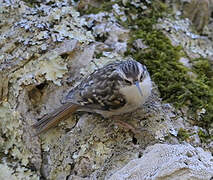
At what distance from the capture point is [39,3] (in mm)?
3525

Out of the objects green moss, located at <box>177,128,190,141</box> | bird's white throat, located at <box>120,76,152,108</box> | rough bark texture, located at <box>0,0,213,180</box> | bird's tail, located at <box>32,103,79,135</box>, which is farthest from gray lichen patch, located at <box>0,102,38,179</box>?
Result: green moss, located at <box>177,128,190,141</box>

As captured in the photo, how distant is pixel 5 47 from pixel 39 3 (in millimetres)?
716

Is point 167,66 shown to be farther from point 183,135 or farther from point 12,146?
point 12,146

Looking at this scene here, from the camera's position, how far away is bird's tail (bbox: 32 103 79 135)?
278cm

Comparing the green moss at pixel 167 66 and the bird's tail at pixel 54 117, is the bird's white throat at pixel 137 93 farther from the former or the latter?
the bird's tail at pixel 54 117

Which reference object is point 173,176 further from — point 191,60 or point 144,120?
point 191,60

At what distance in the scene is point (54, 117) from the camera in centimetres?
283

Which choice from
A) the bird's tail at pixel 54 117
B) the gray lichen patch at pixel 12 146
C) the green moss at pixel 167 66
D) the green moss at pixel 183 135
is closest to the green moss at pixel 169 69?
the green moss at pixel 167 66

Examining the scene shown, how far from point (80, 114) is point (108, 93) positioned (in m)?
0.30

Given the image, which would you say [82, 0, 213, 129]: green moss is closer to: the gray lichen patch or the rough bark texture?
the rough bark texture

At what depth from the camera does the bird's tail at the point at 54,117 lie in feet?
9.13

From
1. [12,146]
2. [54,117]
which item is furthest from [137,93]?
[12,146]

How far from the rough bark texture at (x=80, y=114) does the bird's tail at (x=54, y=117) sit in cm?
5

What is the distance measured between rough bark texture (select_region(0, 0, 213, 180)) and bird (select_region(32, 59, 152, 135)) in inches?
3.0
